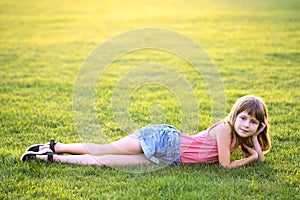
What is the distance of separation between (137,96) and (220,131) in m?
2.52

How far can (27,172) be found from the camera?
3.71 metres

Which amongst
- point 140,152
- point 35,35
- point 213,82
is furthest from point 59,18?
point 140,152

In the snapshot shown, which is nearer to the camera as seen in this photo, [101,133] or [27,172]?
[27,172]

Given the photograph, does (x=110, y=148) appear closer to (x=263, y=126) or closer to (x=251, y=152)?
(x=251, y=152)

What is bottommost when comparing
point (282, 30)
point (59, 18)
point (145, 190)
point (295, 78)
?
point (145, 190)

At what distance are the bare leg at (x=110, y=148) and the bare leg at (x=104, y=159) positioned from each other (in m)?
0.06

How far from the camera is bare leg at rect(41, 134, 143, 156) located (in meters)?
3.97

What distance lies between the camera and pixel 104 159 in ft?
12.8

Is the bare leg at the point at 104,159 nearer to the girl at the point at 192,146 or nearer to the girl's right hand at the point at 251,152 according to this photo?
the girl at the point at 192,146

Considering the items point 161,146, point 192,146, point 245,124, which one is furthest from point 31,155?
point 245,124

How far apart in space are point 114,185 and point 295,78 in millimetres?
4757

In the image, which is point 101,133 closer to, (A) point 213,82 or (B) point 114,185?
(B) point 114,185

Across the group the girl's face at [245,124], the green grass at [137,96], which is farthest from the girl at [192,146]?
the green grass at [137,96]

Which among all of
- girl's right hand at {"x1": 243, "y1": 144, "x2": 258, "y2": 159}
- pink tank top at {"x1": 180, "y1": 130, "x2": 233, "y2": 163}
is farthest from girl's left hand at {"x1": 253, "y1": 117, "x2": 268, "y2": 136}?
pink tank top at {"x1": 180, "y1": 130, "x2": 233, "y2": 163}
